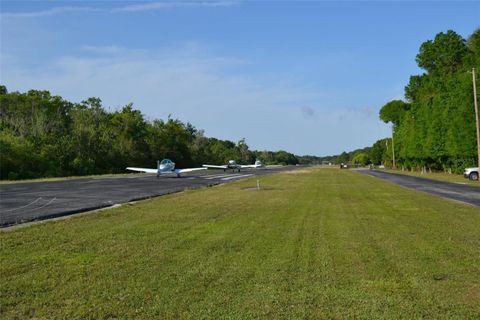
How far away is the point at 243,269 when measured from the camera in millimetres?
8375

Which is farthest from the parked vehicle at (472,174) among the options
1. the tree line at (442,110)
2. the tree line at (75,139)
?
the tree line at (75,139)

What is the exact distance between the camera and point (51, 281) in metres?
7.58

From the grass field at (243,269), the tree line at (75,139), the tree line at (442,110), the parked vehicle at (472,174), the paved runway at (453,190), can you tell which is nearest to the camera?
the grass field at (243,269)

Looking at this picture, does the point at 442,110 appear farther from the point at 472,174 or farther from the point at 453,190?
the point at 453,190

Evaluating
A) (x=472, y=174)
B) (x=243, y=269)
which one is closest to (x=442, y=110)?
(x=472, y=174)

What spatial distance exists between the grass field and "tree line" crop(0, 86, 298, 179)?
47.5 m

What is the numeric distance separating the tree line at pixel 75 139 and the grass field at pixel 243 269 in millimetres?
47479

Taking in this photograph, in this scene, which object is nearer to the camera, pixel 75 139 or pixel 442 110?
pixel 442 110

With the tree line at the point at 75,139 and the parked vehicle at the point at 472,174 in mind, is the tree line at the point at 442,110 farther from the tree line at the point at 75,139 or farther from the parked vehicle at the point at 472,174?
the tree line at the point at 75,139

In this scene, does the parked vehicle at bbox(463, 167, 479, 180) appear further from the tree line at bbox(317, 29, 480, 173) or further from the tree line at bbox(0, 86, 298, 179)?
the tree line at bbox(0, 86, 298, 179)

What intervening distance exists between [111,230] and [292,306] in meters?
8.11

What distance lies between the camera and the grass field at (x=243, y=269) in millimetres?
6215

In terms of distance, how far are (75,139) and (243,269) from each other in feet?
232

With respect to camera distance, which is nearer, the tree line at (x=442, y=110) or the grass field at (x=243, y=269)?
the grass field at (x=243, y=269)
